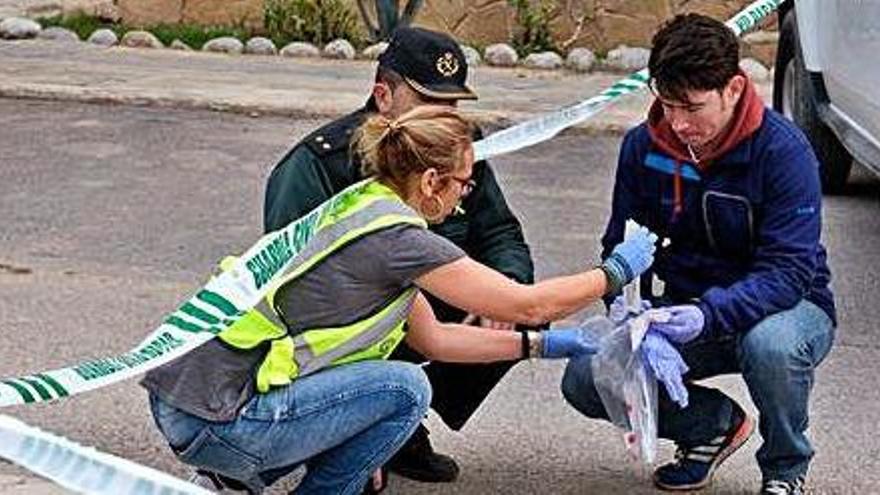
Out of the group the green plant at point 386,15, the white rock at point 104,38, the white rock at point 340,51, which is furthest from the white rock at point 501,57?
the white rock at point 104,38

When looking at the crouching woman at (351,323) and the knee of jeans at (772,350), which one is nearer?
the crouching woman at (351,323)

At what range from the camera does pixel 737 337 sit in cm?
445

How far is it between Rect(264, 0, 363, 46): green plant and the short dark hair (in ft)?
28.9

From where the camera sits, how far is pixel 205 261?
7.26 metres

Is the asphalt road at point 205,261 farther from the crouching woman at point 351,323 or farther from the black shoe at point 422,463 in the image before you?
the crouching woman at point 351,323

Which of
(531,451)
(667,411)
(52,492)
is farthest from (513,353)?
(52,492)

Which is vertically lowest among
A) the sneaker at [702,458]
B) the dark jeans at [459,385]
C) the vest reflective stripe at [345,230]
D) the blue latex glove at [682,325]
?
the sneaker at [702,458]

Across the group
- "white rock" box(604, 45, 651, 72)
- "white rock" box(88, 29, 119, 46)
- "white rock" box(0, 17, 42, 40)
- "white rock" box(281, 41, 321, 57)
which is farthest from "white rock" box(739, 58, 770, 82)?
"white rock" box(0, 17, 42, 40)

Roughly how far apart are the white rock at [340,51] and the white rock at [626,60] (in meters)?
1.78

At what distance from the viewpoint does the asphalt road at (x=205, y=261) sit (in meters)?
5.09

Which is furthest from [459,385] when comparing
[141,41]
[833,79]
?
Result: [141,41]

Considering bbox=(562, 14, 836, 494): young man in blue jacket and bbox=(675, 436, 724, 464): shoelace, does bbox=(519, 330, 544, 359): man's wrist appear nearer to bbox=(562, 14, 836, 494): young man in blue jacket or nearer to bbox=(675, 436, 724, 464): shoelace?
bbox=(562, 14, 836, 494): young man in blue jacket

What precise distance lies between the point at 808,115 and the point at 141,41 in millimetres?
6118

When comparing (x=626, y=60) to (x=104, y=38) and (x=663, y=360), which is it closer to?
(x=104, y=38)
